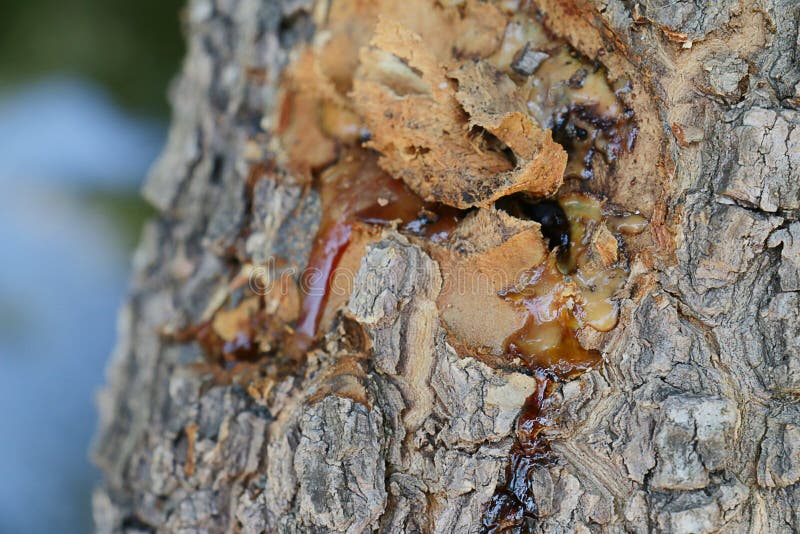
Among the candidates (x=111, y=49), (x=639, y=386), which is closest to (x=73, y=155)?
(x=111, y=49)

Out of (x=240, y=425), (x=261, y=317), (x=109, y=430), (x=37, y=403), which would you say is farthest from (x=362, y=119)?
(x=37, y=403)

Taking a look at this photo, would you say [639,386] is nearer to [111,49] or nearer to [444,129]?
[444,129]

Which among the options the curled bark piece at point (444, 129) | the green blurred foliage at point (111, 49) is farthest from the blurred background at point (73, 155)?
the curled bark piece at point (444, 129)

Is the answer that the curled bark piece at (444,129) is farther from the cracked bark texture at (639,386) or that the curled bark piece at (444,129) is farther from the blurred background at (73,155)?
the blurred background at (73,155)

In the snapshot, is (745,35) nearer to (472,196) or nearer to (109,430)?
(472,196)

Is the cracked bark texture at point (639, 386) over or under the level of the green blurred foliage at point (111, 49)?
under

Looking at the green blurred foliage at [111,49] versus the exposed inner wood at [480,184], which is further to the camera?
the green blurred foliage at [111,49]
